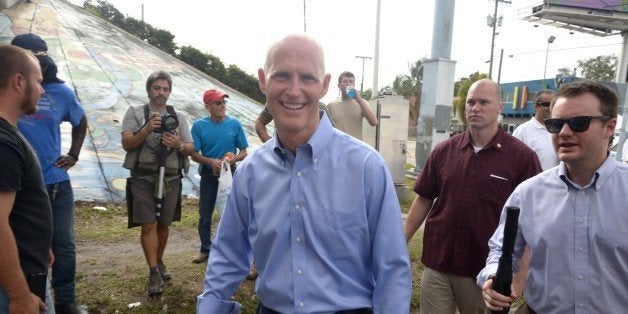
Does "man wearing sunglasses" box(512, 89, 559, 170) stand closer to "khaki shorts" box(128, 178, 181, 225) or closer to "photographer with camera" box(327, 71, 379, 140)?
"photographer with camera" box(327, 71, 379, 140)

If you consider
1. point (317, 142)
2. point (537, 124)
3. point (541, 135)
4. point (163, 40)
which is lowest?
point (541, 135)

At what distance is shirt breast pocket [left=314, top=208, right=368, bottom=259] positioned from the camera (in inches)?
66.5

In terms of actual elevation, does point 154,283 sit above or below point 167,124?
below

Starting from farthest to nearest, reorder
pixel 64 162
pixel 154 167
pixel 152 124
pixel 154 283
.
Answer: pixel 154 167
pixel 152 124
pixel 154 283
pixel 64 162

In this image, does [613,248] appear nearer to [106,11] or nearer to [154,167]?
[154,167]

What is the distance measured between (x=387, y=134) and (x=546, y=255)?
7.21 m

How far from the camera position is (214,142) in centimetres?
493

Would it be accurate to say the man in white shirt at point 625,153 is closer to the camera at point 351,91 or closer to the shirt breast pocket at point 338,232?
the camera at point 351,91

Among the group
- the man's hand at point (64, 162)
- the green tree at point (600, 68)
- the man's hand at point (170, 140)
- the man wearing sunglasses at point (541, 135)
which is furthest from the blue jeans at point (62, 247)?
the green tree at point (600, 68)

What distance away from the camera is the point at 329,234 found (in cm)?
169

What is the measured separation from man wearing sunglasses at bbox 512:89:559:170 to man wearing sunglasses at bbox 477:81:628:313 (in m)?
2.86

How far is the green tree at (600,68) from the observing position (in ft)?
151

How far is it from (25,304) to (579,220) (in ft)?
9.00

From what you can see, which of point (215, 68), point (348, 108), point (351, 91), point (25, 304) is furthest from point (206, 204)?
point (215, 68)
